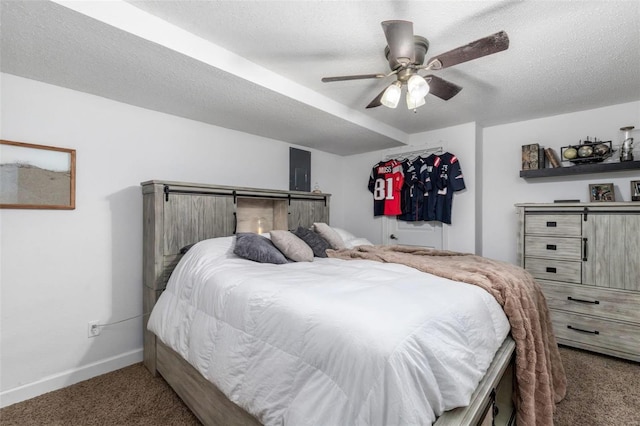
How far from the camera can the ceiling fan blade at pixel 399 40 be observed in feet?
4.69

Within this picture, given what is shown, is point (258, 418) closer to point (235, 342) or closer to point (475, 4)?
point (235, 342)

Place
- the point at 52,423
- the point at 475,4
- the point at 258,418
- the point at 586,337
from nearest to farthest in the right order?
the point at 258,418 → the point at 475,4 → the point at 52,423 → the point at 586,337

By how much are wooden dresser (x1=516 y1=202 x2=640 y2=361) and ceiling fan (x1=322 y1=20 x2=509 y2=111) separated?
1839 millimetres

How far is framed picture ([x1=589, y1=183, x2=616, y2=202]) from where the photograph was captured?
2.79m

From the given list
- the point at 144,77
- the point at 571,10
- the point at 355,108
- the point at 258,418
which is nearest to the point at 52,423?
the point at 258,418

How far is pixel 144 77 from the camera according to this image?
2025 millimetres

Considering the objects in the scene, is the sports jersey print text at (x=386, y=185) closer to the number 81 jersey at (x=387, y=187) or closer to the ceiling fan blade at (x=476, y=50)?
the number 81 jersey at (x=387, y=187)

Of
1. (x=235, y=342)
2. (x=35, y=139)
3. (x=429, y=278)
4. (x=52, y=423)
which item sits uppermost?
(x=35, y=139)

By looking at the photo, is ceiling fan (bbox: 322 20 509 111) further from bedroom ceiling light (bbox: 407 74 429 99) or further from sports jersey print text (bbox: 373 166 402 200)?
sports jersey print text (bbox: 373 166 402 200)

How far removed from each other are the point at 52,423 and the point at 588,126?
5.06m

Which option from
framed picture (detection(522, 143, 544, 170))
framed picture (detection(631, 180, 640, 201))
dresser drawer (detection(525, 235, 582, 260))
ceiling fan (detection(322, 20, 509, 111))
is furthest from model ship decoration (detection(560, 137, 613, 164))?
ceiling fan (detection(322, 20, 509, 111))

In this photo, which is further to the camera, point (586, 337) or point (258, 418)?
point (586, 337)

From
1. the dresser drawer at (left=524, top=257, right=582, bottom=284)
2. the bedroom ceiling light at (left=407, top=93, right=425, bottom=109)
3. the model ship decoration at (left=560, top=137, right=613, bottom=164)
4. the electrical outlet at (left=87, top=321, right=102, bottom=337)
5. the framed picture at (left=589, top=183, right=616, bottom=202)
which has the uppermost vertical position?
the bedroom ceiling light at (left=407, top=93, right=425, bottom=109)

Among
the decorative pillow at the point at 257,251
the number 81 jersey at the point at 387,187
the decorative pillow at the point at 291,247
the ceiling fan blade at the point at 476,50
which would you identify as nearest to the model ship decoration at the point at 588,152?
the number 81 jersey at the point at 387,187
